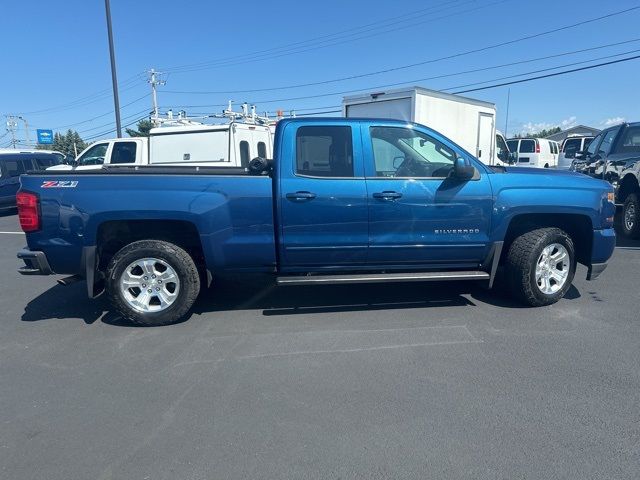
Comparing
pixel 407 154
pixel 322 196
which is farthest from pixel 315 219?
pixel 407 154

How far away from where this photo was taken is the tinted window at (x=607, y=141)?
371 inches

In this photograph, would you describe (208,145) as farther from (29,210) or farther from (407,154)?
(407,154)

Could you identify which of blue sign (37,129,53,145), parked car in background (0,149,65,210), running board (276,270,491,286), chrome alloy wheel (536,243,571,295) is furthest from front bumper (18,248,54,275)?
blue sign (37,129,53,145)

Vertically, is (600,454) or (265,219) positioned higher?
(265,219)

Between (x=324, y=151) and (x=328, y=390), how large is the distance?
242cm

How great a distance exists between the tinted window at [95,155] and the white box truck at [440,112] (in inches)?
300

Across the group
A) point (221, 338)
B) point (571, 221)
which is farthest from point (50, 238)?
point (571, 221)

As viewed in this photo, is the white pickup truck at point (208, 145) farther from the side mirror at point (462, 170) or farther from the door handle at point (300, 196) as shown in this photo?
the side mirror at point (462, 170)

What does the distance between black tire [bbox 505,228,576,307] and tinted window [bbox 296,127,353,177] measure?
6.63ft

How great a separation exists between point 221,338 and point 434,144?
2945mm

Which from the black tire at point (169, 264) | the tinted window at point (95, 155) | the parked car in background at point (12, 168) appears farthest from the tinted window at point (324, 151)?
the parked car in background at point (12, 168)

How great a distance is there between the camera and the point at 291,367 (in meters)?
3.77

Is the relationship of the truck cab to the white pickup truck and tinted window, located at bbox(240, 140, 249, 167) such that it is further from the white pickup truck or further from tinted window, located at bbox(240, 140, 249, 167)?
tinted window, located at bbox(240, 140, 249, 167)

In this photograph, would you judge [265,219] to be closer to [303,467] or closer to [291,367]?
[291,367]
